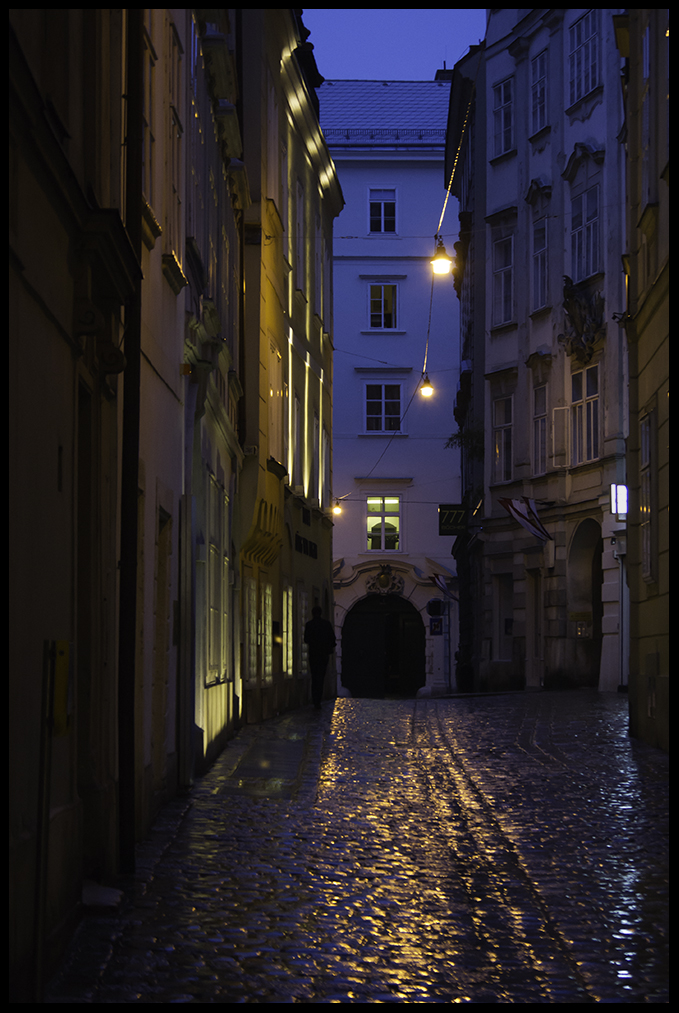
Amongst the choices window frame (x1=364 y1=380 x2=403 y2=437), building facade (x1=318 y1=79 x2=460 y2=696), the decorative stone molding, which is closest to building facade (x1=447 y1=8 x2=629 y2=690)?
the decorative stone molding

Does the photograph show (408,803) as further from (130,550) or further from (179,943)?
(179,943)

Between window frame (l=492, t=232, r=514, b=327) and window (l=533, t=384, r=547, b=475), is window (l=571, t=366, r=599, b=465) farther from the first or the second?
window frame (l=492, t=232, r=514, b=327)

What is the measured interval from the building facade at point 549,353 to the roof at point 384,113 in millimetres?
13288

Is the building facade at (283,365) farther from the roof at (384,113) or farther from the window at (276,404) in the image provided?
the roof at (384,113)

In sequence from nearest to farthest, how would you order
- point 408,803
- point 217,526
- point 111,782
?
point 111,782 → point 408,803 → point 217,526

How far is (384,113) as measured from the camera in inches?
2095

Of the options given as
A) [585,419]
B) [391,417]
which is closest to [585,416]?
[585,419]

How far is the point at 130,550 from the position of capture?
8484 millimetres

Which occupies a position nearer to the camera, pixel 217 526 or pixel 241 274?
pixel 217 526

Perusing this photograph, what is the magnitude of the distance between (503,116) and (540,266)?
4610mm

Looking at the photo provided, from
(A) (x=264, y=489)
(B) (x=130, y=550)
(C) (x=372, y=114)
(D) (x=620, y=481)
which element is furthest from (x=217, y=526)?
(C) (x=372, y=114)

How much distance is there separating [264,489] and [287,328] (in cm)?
561

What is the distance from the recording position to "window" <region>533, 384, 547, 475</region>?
108 ft

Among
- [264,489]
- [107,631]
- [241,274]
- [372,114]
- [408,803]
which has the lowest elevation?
[408,803]
